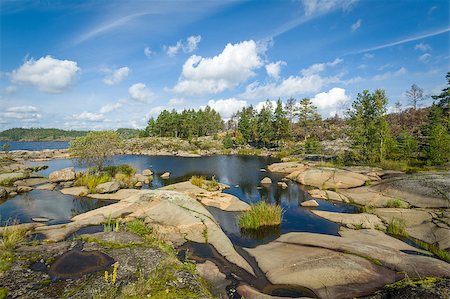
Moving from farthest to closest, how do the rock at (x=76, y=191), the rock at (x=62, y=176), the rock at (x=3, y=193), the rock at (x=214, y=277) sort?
the rock at (x=62, y=176) → the rock at (x=76, y=191) → the rock at (x=3, y=193) → the rock at (x=214, y=277)

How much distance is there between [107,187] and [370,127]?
128ft

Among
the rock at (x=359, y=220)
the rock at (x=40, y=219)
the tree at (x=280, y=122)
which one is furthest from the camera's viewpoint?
the tree at (x=280, y=122)

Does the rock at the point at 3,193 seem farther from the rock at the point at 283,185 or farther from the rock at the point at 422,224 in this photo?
the rock at the point at 422,224

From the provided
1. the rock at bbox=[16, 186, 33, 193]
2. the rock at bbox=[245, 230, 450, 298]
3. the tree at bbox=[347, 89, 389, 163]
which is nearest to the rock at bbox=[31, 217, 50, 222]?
the rock at bbox=[16, 186, 33, 193]

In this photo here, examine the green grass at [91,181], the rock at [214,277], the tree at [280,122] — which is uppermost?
the tree at [280,122]

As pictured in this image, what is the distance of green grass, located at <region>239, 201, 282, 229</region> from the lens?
17312 millimetres

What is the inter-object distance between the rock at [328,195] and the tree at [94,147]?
1055 inches

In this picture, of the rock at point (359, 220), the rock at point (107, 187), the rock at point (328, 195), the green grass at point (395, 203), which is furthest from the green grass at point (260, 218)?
the rock at point (107, 187)

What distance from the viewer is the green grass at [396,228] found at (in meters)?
16.3

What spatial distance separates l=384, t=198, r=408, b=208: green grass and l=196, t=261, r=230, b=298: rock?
17264 millimetres

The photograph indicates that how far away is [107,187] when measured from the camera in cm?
2656

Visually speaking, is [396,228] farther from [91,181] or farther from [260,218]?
[91,181]

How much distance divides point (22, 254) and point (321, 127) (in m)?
93.4

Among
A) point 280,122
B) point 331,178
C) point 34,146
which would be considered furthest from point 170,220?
point 34,146
